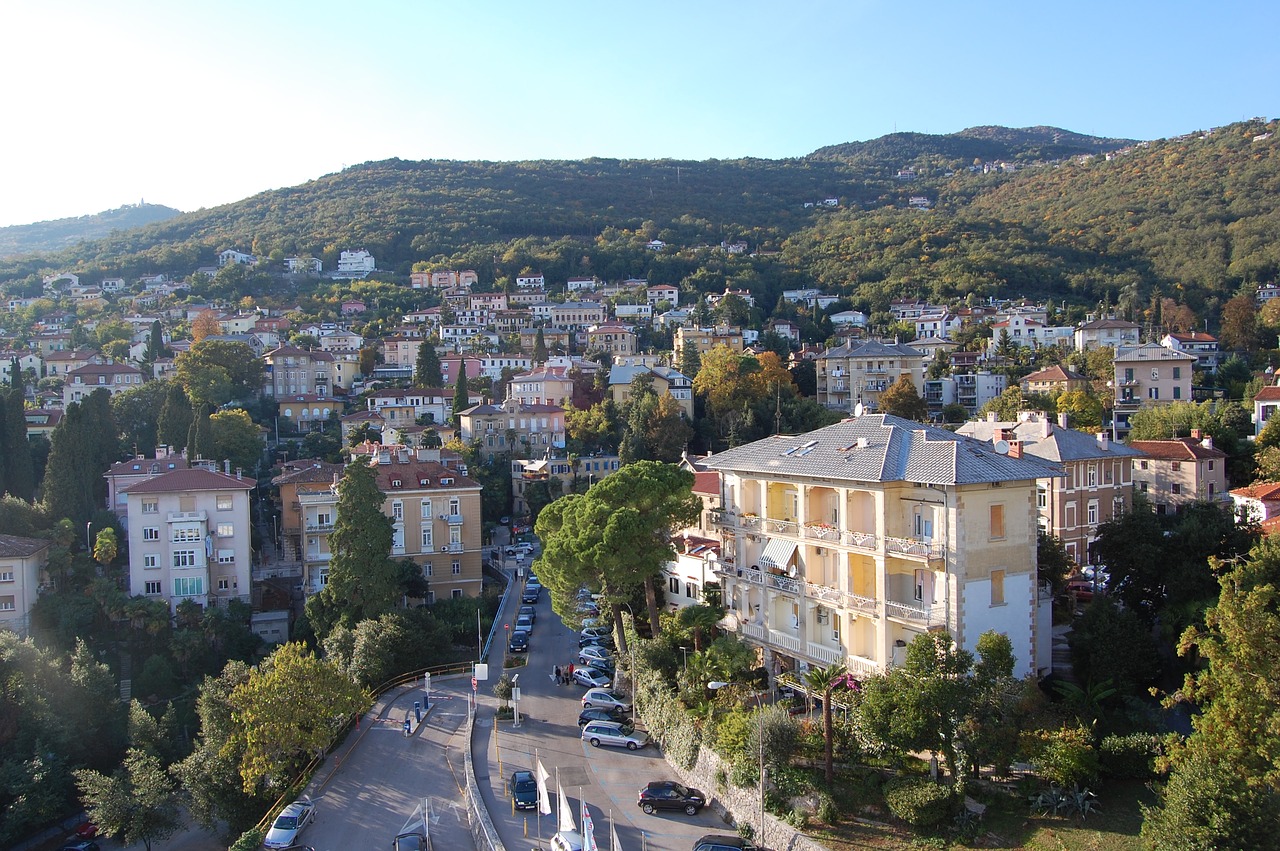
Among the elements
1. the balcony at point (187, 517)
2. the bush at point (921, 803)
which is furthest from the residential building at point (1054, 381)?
the balcony at point (187, 517)

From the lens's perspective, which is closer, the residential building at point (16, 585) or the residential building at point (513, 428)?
the residential building at point (16, 585)

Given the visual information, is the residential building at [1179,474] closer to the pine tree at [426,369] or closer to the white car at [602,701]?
the white car at [602,701]

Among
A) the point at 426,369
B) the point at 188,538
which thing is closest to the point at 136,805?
the point at 188,538

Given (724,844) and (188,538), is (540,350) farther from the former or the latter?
(724,844)

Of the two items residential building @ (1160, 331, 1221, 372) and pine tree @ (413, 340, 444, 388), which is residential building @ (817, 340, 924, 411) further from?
pine tree @ (413, 340, 444, 388)

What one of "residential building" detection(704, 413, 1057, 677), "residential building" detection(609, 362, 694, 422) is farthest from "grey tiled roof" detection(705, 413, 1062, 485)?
"residential building" detection(609, 362, 694, 422)

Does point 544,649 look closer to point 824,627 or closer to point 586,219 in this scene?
point 824,627

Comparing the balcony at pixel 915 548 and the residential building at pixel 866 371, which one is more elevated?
the residential building at pixel 866 371
